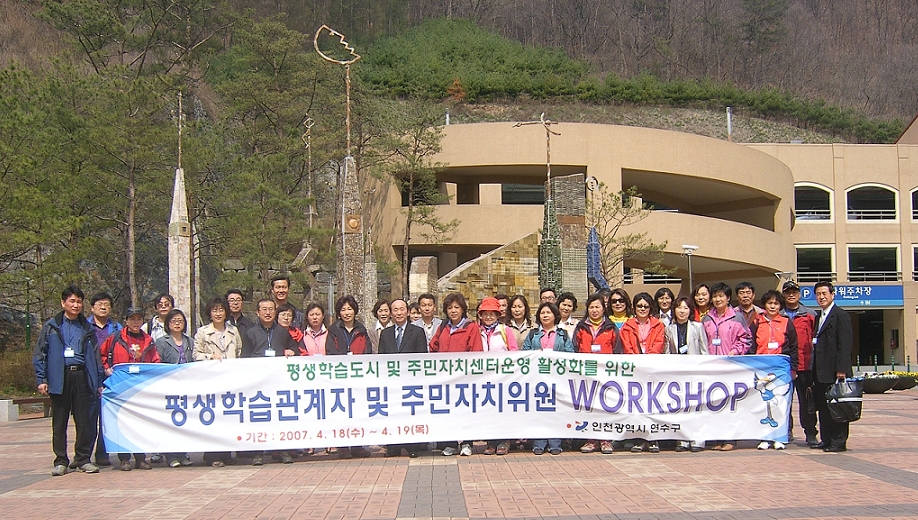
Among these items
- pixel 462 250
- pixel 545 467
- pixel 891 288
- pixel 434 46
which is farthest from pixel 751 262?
pixel 434 46

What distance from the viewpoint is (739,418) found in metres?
9.45

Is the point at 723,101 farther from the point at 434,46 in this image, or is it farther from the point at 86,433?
the point at 86,433

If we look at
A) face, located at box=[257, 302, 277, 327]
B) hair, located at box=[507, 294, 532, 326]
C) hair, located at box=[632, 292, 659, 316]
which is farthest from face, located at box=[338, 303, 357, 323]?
hair, located at box=[632, 292, 659, 316]

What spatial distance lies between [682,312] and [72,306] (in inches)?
258

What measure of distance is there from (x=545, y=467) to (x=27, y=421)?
1177 cm

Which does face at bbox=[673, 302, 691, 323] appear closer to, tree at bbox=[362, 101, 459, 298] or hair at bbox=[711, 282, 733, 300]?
hair at bbox=[711, 282, 733, 300]

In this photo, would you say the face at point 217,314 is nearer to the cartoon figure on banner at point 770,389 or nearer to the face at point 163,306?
the face at point 163,306

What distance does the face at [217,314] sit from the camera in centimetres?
936

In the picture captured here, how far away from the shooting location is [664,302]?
424 inches

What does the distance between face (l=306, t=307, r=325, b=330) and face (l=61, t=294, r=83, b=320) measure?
237cm

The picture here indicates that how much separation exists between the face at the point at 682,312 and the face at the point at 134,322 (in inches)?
234

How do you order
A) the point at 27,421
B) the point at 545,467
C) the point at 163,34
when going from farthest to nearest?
1. the point at 163,34
2. the point at 27,421
3. the point at 545,467

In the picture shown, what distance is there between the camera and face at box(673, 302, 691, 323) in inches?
385

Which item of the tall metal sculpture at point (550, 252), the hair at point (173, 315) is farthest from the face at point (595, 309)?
the tall metal sculpture at point (550, 252)
